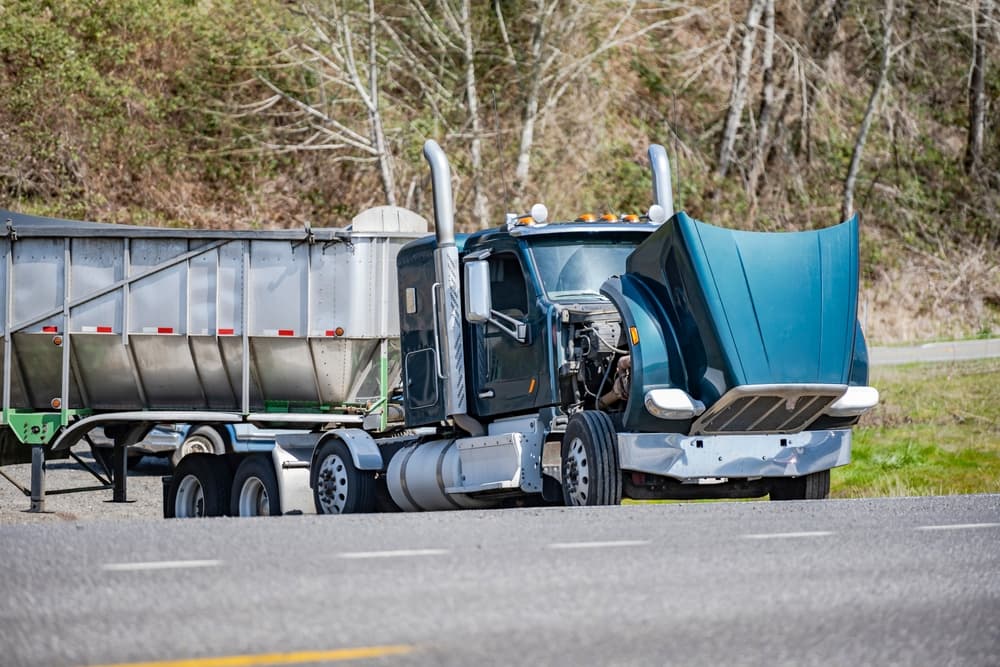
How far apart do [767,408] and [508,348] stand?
2.44m

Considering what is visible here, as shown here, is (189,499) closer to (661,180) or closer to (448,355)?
(448,355)

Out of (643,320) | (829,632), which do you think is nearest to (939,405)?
(643,320)

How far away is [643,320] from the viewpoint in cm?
1120

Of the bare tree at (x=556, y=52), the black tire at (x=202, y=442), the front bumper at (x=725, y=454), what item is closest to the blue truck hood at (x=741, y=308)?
the front bumper at (x=725, y=454)

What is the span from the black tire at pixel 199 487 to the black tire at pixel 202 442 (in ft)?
3.54

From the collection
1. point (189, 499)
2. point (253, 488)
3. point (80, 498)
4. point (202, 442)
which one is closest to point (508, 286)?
point (253, 488)

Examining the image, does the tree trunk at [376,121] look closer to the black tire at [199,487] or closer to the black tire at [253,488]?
the black tire at [199,487]

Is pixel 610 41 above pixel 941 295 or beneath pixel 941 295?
above

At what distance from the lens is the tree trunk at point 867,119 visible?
119 feet

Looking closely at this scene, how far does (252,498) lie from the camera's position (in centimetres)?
1434

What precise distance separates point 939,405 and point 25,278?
15876 mm

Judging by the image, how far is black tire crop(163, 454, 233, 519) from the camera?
14562 mm

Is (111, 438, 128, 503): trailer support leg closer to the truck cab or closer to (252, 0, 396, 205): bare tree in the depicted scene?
the truck cab

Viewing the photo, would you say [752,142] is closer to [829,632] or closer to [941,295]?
[941,295]
